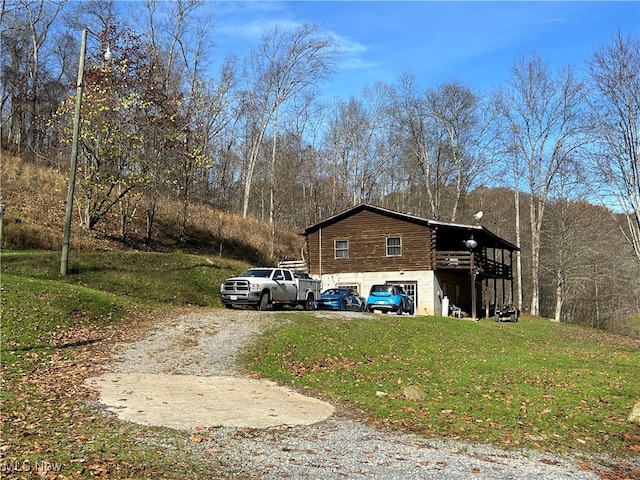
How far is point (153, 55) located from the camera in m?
34.1

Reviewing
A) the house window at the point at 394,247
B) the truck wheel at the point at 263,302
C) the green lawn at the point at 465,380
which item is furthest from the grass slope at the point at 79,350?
the house window at the point at 394,247

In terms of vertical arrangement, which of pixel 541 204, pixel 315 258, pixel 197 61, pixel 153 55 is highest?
pixel 197 61

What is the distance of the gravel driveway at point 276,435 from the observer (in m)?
6.59

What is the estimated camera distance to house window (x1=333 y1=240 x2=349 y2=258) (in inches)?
1449

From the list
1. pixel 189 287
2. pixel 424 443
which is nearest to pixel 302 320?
pixel 189 287

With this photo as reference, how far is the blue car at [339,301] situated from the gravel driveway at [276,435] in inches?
594

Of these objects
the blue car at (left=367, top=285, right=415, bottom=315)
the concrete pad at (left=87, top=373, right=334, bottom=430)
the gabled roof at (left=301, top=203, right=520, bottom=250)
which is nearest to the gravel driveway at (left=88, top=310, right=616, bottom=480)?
the concrete pad at (left=87, top=373, right=334, bottom=430)

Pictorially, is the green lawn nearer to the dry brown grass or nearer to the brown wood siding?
the brown wood siding

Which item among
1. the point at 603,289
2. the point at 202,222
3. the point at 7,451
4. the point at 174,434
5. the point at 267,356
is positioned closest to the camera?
the point at 7,451

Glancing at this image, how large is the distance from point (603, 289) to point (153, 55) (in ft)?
156

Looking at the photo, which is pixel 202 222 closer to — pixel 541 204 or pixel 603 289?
pixel 541 204

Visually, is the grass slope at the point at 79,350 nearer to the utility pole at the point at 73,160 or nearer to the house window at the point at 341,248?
the utility pole at the point at 73,160

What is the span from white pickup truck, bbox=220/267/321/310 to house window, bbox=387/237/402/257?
1109cm

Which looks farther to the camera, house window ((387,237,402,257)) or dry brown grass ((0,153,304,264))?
house window ((387,237,402,257))
